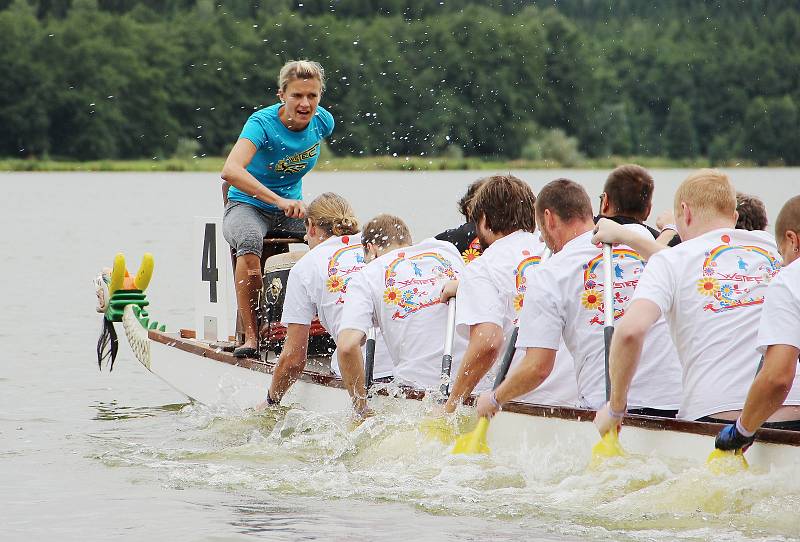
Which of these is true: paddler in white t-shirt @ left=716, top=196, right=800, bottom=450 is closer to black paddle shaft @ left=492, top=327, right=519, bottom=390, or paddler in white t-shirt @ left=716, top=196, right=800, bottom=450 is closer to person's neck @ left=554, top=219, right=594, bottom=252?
person's neck @ left=554, top=219, right=594, bottom=252

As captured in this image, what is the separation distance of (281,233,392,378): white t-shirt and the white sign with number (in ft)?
6.31

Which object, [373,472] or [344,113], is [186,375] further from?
[344,113]

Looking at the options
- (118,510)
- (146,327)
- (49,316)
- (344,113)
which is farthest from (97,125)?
(118,510)

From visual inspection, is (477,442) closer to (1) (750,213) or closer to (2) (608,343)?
(2) (608,343)

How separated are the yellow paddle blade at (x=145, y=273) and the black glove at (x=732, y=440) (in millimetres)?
6018

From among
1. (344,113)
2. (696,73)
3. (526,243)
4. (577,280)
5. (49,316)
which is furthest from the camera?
(696,73)

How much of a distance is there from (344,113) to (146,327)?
5274cm

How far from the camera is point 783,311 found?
483cm

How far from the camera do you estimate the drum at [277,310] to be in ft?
27.6

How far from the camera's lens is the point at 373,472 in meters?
6.67

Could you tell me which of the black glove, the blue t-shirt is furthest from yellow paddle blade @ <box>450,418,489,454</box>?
the blue t-shirt

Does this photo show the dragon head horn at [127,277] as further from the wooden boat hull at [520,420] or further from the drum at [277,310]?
the drum at [277,310]

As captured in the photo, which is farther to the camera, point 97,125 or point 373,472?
point 97,125

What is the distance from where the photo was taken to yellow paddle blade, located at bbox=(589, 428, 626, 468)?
220 inches
